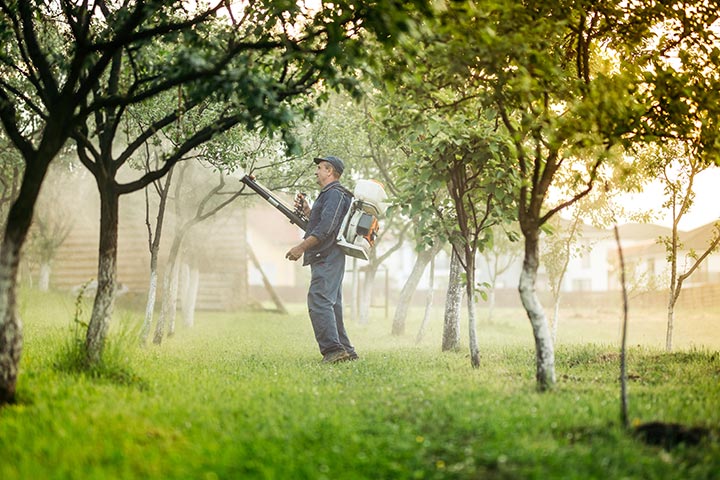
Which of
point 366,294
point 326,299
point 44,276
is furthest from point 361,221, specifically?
point 44,276

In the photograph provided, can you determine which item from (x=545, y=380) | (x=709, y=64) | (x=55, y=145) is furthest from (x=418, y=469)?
(x=709, y=64)

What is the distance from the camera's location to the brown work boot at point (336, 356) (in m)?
10.8

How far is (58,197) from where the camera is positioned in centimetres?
2702

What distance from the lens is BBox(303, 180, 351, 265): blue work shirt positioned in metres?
10.9

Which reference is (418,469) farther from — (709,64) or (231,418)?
(709,64)

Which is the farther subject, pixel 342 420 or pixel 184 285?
pixel 184 285

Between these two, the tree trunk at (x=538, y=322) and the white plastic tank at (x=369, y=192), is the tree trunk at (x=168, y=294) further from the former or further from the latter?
the tree trunk at (x=538, y=322)

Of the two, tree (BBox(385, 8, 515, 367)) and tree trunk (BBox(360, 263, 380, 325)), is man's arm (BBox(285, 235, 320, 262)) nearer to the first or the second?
tree (BBox(385, 8, 515, 367))

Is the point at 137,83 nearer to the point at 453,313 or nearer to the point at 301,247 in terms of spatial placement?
the point at 301,247

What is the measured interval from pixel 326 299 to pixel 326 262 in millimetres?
574

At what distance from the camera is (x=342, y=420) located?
19.5 ft

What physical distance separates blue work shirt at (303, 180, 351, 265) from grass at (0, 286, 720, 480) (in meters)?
1.78

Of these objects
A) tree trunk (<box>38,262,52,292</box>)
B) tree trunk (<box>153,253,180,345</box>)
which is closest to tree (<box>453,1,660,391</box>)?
tree trunk (<box>153,253,180,345</box>)

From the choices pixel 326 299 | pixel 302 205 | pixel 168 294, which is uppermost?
pixel 302 205
